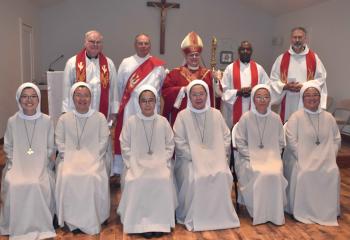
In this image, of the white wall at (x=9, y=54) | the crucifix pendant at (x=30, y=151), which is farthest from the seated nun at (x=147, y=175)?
the white wall at (x=9, y=54)

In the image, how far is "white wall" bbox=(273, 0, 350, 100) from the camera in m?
6.94

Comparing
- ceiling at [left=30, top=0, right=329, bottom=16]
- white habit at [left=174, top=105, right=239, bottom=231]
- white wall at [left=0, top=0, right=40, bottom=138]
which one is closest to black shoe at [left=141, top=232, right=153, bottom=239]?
white habit at [left=174, top=105, right=239, bottom=231]

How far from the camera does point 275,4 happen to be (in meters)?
8.80

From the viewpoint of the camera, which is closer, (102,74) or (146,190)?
(146,190)

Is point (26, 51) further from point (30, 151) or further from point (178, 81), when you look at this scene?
point (30, 151)

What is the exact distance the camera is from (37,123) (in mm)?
3439

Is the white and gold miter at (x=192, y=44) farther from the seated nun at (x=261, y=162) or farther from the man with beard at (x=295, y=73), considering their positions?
the man with beard at (x=295, y=73)

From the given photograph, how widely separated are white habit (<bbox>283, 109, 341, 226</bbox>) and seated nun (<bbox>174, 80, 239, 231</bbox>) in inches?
25.4

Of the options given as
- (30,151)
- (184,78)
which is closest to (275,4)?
(184,78)

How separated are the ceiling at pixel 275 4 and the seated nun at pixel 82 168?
18.2 feet

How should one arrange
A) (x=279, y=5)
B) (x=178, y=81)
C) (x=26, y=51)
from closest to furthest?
(x=178, y=81), (x=26, y=51), (x=279, y=5)

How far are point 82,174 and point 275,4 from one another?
6984 millimetres

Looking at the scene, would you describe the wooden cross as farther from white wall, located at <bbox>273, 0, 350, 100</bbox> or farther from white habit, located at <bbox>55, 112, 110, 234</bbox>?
white habit, located at <bbox>55, 112, 110, 234</bbox>

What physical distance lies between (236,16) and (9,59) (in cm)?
534
